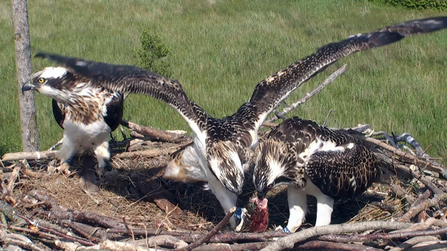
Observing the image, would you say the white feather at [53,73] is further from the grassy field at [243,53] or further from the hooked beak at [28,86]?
the grassy field at [243,53]

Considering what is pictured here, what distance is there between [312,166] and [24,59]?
3.14 m

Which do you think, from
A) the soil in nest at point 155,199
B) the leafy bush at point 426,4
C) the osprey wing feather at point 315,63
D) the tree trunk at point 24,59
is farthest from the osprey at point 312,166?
the leafy bush at point 426,4

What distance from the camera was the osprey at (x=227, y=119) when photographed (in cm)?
528

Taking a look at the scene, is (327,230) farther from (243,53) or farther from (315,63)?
(243,53)

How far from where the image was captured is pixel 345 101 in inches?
380

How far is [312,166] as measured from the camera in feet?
17.3

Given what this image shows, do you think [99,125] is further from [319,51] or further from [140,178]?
[319,51]

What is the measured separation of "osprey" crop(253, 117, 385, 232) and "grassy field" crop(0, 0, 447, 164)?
2.51 m

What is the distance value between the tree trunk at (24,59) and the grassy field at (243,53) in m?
1.33

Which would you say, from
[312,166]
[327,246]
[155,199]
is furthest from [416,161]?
[155,199]

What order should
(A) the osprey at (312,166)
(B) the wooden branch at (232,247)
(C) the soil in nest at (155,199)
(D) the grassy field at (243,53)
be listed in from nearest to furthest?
(B) the wooden branch at (232,247) → (A) the osprey at (312,166) → (C) the soil in nest at (155,199) → (D) the grassy field at (243,53)

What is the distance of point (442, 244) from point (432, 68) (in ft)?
24.6

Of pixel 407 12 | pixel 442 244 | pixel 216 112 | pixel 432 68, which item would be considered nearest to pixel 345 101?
pixel 216 112

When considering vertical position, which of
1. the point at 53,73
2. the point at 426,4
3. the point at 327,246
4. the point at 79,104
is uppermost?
the point at 53,73
